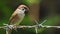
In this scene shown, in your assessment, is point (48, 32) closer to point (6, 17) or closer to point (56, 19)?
point (56, 19)

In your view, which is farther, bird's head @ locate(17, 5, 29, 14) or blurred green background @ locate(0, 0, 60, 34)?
blurred green background @ locate(0, 0, 60, 34)

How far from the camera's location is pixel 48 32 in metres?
2.86

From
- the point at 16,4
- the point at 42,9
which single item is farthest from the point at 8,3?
the point at 42,9

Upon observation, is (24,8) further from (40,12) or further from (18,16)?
(40,12)

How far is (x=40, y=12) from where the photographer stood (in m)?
2.96

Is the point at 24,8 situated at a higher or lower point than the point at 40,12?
higher

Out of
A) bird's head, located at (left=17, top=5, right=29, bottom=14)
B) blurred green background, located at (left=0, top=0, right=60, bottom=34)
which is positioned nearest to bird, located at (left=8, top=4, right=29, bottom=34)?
bird's head, located at (left=17, top=5, right=29, bottom=14)

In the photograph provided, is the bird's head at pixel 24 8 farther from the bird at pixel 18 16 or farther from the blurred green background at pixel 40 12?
the blurred green background at pixel 40 12

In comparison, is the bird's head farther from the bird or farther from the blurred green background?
the blurred green background

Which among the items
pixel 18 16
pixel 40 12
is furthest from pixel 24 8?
pixel 40 12

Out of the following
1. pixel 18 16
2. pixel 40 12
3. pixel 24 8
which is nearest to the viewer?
pixel 24 8

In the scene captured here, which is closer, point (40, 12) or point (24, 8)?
point (24, 8)

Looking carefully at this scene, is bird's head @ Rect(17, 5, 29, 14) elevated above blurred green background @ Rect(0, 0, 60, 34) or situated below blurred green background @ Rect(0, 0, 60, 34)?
above

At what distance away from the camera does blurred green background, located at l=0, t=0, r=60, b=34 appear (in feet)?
8.70
